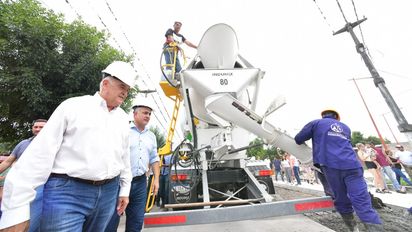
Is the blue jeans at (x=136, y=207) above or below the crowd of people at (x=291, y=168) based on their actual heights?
below

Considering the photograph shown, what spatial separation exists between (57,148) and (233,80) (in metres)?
2.35

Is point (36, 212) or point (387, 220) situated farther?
point (387, 220)

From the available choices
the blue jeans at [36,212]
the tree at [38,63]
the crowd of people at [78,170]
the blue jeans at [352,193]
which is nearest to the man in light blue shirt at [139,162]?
the crowd of people at [78,170]

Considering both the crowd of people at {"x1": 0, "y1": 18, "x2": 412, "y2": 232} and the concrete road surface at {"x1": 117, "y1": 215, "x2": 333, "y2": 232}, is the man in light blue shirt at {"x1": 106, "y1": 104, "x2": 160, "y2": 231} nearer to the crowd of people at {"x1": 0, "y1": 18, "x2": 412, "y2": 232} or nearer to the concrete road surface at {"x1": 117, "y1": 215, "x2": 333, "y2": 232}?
the crowd of people at {"x1": 0, "y1": 18, "x2": 412, "y2": 232}

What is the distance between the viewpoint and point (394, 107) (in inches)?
236

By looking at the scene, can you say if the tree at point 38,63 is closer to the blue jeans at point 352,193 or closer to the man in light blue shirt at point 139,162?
the man in light blue shirt at point 139,162

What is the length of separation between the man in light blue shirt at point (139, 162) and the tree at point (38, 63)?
5651 mm

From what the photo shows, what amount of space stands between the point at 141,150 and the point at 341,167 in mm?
2395

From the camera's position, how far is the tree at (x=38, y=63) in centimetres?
679

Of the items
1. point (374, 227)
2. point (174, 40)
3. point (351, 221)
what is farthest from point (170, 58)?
point (374, 227)

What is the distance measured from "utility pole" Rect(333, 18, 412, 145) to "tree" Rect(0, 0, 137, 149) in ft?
27.3

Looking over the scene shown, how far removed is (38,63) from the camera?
A: 6887 mm

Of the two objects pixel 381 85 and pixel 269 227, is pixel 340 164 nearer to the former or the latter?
pixel 269 227

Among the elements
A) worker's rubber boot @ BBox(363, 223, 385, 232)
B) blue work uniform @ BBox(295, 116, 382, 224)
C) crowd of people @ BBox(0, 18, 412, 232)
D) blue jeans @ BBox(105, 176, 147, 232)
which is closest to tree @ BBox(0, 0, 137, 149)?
blue jeans @ BBox(105, 176, 147, 232)
